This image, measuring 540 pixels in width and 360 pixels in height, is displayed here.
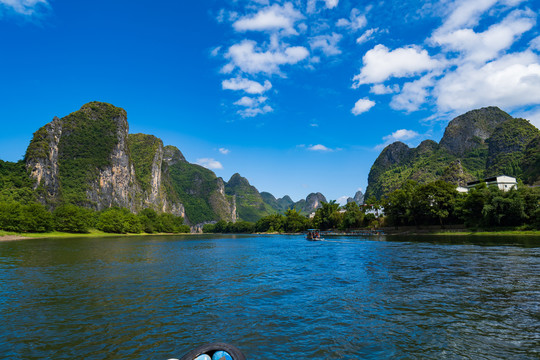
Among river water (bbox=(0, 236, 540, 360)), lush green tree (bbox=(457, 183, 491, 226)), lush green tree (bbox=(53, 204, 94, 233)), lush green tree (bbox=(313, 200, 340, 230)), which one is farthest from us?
lush green tree (bbox=(313, 200, 340, 230))

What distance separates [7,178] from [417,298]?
183 m

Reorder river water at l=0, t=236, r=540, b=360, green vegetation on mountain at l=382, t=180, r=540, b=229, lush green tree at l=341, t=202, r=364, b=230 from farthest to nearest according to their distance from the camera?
lush green tree at l=341, t=202, r=364, b=230 → green vegetation on mountain at l=382, t=180, r=540, b=229 → river water at l=0, t=236, r=540, b=360

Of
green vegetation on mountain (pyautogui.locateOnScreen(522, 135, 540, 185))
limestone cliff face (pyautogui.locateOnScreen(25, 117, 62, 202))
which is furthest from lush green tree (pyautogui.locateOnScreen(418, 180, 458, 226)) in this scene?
limestone cliff face (pyautogui.locateOnScreen(25, 117, 62, 202))

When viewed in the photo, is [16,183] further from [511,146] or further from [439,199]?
[511,146]

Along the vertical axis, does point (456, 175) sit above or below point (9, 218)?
above

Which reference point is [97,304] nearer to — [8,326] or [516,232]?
[8,326]

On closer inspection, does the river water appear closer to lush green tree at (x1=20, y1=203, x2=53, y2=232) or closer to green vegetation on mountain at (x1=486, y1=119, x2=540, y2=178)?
lush green tree at (x1=20, y1=203, x2=53, y2=232)

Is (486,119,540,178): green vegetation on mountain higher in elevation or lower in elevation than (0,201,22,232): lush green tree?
higher

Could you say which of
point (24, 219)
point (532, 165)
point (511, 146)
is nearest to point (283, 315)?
point (24, 219)

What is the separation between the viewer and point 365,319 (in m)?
11.9

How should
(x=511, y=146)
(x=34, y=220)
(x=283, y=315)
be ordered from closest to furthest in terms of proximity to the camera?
1. (x=283, y=315)
2. (x=34, y=220)
3. (x=511, y=146)

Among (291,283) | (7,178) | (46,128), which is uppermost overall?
(46,128)

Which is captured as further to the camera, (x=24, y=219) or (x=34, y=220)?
(x=34, y=220)

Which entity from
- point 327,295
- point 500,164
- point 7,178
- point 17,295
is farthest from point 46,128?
point 500,164
